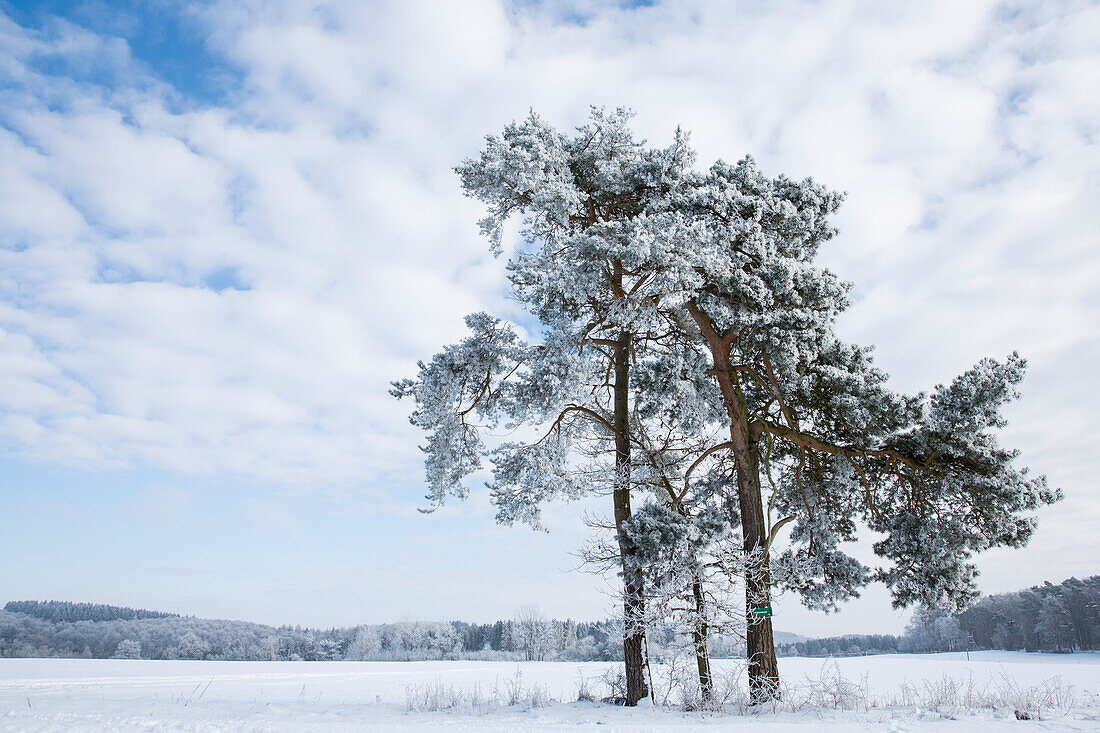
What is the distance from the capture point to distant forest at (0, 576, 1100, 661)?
59125 mm

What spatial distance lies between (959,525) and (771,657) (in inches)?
156

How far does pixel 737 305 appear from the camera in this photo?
9648 mm

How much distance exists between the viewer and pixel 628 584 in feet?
32.3

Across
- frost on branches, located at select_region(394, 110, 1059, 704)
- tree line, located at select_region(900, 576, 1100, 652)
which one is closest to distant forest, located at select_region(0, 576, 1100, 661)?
tree line, located at select_region(900, 576, 1100, 652)

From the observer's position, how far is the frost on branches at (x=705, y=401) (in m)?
9.37

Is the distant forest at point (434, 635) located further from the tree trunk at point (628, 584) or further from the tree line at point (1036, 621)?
the tree trunk at point (628, 584)

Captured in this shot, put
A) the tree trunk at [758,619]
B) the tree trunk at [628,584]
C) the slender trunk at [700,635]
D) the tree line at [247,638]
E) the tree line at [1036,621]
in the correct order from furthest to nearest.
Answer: the tree line at [247,638] → the tree line at [1036,621] → the tree trunk at [628,584] → the slender trunk at [700,635] → the tree trunk at [758,619]

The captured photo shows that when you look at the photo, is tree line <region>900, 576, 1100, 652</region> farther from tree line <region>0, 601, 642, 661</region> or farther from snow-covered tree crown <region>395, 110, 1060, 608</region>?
snow-covered tree crown <region>395, 110, 1060, 608</region>

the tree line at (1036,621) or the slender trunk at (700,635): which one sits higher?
the slender trunk at (700,635)

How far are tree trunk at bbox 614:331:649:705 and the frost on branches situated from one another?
0.04 metres

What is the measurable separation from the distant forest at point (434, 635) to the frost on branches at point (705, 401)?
Answer: 1823 inches

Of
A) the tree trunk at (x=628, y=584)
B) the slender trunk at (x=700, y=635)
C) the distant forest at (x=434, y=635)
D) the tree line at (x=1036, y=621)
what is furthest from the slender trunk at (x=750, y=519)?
the tree line at (x=1036, y=621)

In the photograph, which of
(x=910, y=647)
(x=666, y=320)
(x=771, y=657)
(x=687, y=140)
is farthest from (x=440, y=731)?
(x=910, y=647)

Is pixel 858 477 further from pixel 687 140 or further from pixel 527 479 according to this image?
pixel 687 140
